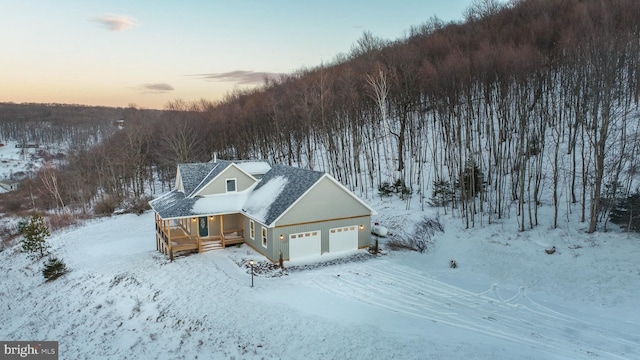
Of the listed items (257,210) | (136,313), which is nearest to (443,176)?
(257,210)

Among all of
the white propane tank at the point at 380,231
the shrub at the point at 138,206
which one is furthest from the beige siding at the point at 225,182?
the shrub at the point at 138,206

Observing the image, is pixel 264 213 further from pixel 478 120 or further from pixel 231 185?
pixel 478 120

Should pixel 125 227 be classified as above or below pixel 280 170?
below

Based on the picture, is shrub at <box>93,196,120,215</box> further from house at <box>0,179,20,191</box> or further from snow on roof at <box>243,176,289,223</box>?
house at <box>0,179,20,191</box>

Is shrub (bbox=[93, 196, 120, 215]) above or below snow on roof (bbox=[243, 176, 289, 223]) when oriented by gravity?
below

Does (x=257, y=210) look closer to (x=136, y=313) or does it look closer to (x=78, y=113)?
(x=136, y=313)

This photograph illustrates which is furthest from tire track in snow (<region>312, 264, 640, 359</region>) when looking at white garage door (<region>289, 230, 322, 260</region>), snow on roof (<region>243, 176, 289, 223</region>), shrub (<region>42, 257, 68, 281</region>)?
shrub (<region>42, 257, 68, 281</region>)

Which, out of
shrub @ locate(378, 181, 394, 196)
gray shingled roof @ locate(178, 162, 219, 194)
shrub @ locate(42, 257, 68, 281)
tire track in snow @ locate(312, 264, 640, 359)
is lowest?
shrub @ locate(42, 257, 68, 281)
